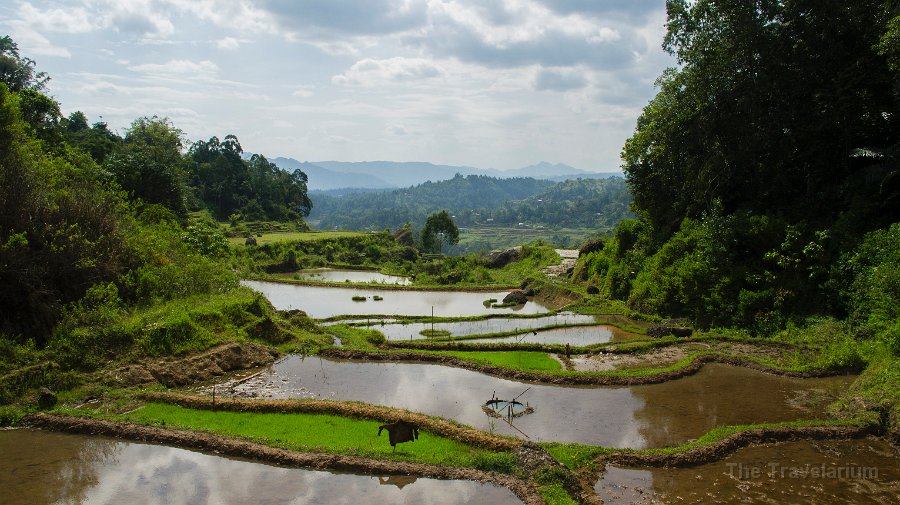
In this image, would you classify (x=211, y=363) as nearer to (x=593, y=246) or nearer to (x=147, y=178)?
(x=147, y=178)

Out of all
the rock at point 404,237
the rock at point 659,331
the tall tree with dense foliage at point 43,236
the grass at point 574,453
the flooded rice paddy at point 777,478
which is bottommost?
the flooded rice paddy at point 777,478

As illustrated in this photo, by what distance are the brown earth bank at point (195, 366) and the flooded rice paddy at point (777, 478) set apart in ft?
43.5

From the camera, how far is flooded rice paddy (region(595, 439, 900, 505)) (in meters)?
10.3

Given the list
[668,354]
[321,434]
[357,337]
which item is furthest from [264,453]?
[668,354]

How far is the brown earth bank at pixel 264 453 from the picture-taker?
435 inches

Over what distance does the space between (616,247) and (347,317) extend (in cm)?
1875

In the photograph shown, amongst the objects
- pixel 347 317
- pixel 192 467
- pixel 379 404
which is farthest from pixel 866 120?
pixel 192 467

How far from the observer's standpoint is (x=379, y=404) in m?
15.8

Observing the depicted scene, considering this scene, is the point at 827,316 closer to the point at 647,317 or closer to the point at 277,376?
the point at 647,317

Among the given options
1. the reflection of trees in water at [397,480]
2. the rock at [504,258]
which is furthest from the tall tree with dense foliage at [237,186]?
the reflection of trees in water at [397,480]

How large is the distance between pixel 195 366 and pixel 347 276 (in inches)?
1196

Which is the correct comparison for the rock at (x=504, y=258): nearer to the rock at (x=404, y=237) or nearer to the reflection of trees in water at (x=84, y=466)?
the rock at (x=404, y=237)

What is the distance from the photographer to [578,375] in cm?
1789

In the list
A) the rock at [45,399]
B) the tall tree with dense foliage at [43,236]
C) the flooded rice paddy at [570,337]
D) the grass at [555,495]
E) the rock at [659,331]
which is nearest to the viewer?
the grass at [555,495]
